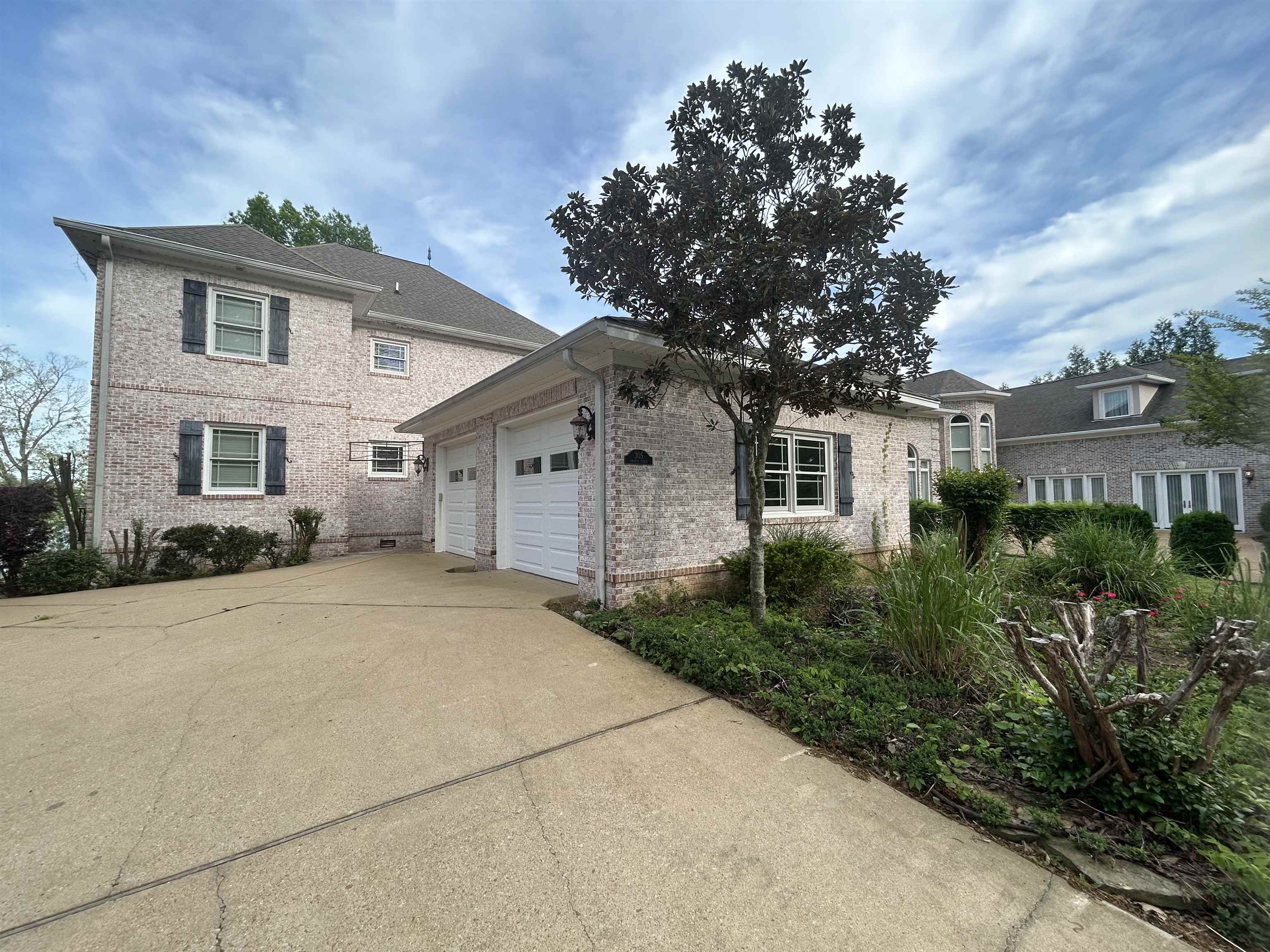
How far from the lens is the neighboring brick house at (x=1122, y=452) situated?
15383mm

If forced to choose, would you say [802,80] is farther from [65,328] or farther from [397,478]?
[65,328]

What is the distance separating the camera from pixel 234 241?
1074 cm

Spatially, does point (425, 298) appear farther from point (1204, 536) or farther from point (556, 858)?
point (1204, 536)

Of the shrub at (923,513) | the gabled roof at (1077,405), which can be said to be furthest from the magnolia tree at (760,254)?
the gabled roof at (1077,405)

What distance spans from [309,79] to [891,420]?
10.9 metres

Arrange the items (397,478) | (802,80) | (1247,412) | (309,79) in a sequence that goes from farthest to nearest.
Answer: (397,478) → (309,79) → (802,80) → (1247,412)

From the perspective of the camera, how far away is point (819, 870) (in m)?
2.06

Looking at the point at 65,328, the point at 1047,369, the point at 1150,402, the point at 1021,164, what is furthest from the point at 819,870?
the point at 1047,369

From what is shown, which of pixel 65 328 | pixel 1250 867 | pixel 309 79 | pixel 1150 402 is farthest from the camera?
pixel 1150 402

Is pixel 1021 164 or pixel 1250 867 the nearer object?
pixel 1250 867

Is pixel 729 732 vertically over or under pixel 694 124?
under

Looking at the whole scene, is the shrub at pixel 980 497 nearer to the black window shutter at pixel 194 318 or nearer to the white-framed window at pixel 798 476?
the white-framed window at pixel 798 476

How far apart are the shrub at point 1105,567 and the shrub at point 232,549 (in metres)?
12.9

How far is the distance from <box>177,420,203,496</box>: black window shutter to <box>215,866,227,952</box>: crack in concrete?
10.7m
